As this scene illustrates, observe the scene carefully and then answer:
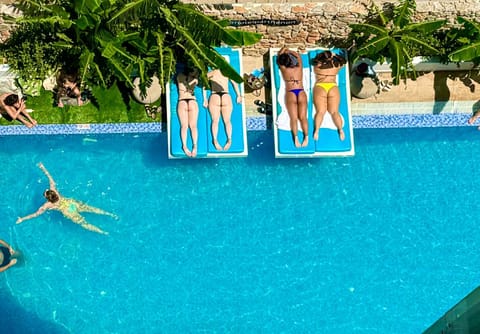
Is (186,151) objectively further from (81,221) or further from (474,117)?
(474,117)

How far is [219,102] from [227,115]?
307 mm

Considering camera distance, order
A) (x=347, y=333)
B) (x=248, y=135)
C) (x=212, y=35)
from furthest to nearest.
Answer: (x=248, y=135)
(x=347, y=333)
(x=212, y=35)

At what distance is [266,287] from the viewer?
34.2 feet

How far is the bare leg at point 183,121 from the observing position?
10.4m

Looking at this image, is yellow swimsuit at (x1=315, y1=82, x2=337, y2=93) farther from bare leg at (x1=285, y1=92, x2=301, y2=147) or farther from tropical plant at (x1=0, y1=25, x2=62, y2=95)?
tropical plant at (x1=0, y1=25, x2=62, y2=95)

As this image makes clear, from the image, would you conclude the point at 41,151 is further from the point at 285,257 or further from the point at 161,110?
the point at 285,257

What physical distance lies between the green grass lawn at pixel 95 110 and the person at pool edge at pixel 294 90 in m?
2.70

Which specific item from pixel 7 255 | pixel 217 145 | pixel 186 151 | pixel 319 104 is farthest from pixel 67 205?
pixel 319 104

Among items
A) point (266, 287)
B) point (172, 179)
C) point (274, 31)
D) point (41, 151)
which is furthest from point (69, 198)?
point (274, 31)

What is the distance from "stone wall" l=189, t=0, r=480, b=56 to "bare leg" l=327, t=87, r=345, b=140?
3.96 feet

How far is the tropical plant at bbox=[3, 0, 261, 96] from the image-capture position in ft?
29.5

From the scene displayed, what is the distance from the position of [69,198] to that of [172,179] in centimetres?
208

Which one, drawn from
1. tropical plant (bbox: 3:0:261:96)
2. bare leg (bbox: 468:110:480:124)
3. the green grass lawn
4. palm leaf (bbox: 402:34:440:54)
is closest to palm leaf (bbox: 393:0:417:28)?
palm leaf (bbox: 402:34:440:54)

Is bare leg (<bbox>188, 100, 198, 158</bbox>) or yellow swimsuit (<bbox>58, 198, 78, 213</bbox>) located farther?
yellow swimsuit (<bbox>58, 198, 78, 213</bbox>)
